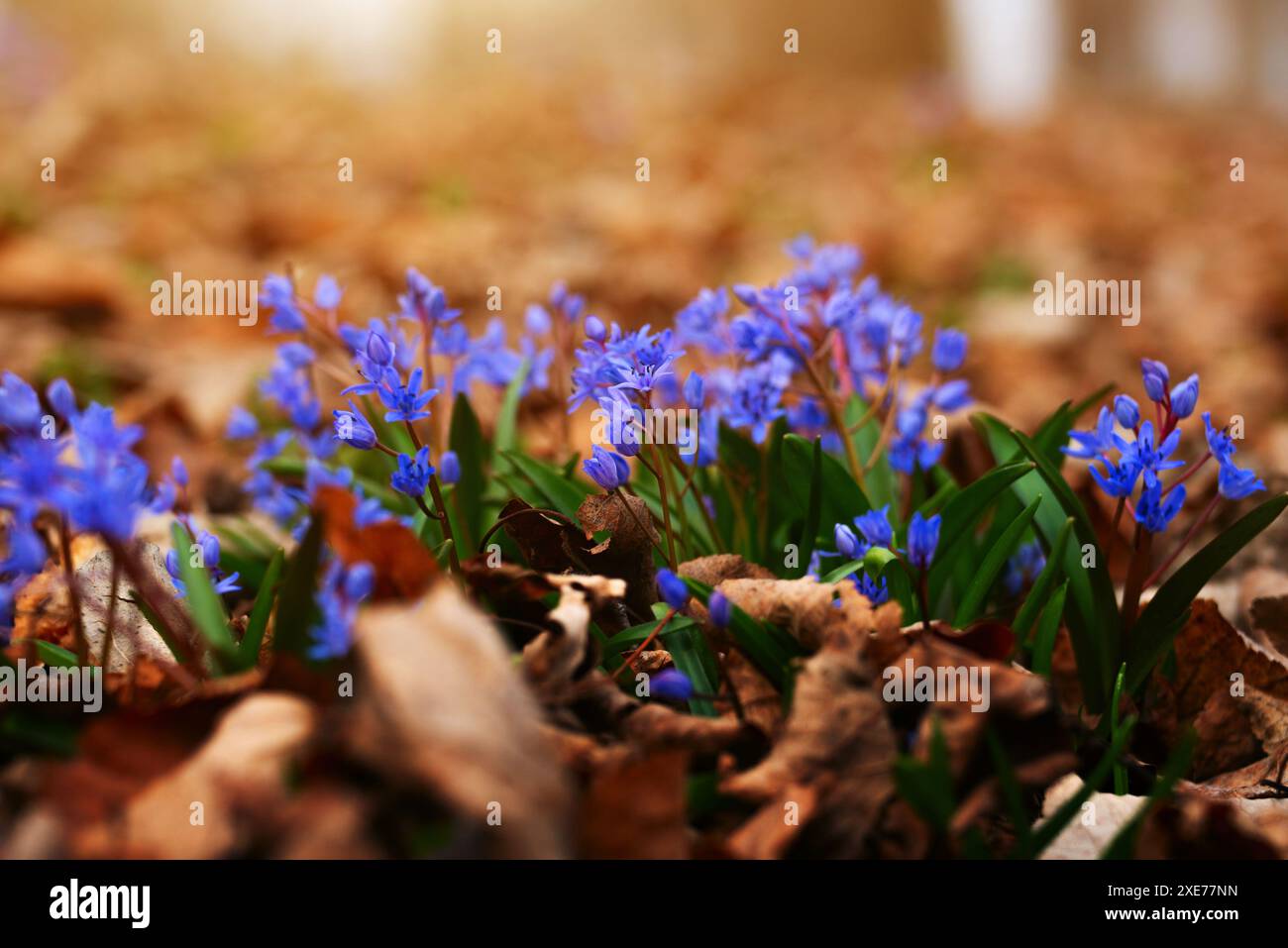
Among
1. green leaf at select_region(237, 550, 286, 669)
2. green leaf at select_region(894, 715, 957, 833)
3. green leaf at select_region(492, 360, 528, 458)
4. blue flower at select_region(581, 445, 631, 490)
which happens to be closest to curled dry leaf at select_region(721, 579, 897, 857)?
green leaf at select_region(894, 715, 957, 833)

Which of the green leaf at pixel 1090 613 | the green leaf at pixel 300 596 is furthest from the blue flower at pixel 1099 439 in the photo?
the green leaf at pixel 300 596

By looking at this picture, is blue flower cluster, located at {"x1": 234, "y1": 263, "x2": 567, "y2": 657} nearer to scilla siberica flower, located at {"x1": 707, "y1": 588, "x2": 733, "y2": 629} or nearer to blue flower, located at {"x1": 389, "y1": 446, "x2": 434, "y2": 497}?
blue flower, located at {"x1": 389, "y1": 446, "x2": 434, "y2": 497}

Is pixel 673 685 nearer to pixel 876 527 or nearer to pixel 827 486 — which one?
pixel 876 527

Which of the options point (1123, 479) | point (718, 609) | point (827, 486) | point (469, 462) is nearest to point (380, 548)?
point (718, 609)

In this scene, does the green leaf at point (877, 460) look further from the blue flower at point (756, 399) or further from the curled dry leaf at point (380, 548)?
the curled dry leaf at point (380, 548)
